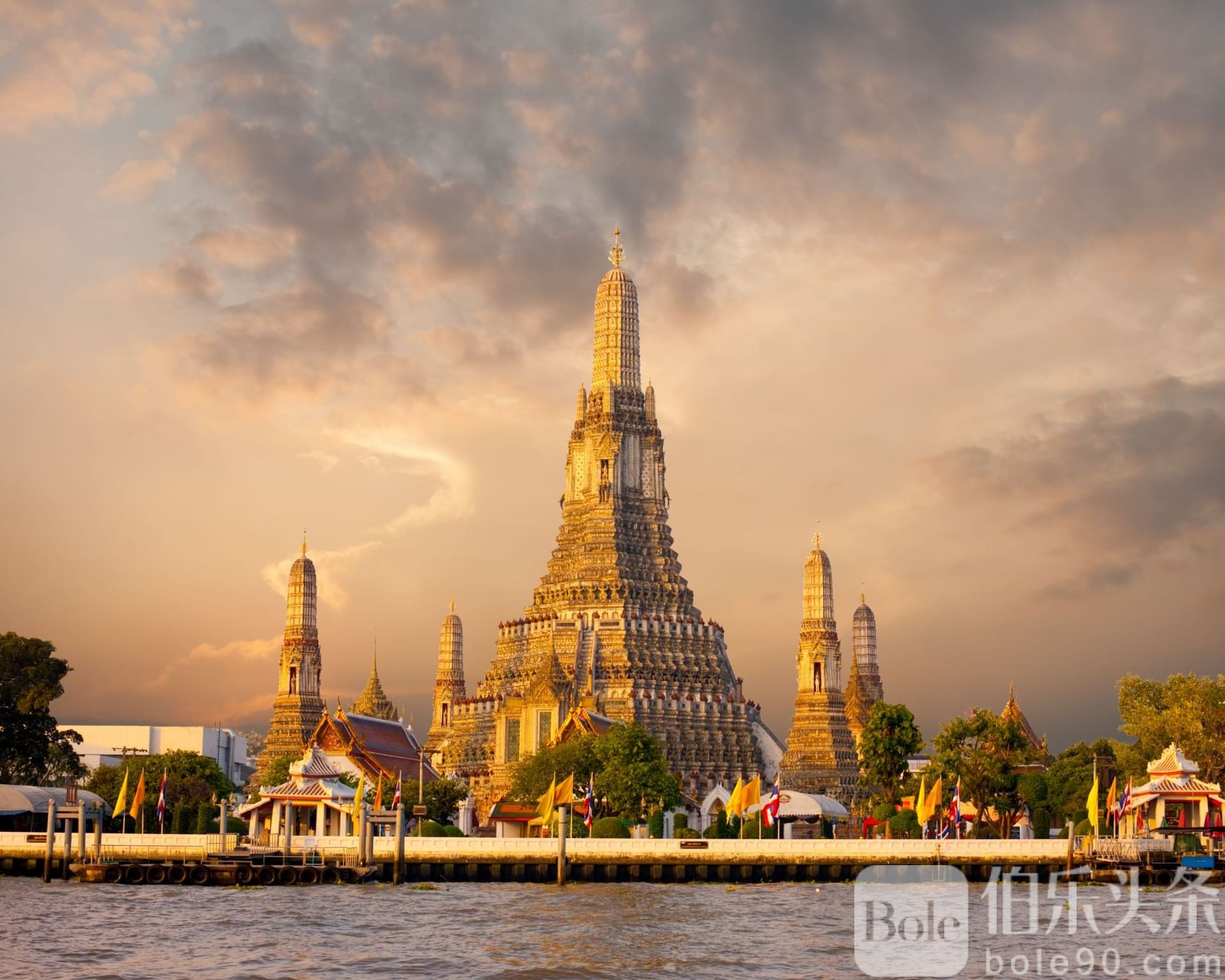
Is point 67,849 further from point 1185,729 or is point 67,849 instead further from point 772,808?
point 1185,729

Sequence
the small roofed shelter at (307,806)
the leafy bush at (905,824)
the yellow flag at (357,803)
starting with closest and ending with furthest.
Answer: the yellow flag at (357,803) < the small roofed shelter at (307,806) < the leafy bush at (905,824)

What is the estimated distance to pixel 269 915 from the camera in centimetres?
6688

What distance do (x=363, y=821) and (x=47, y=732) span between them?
1462 inches

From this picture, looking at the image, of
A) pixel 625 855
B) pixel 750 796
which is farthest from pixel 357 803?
pixel 750 796

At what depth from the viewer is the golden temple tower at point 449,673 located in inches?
6344

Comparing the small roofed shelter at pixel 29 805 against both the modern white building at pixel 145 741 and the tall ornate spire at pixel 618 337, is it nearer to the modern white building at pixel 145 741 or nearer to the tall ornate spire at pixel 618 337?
the tall ornate spire at pixel 618 337

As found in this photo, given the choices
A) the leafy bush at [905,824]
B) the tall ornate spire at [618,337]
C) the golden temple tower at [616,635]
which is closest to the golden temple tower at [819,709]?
the golden temple tower at [616,635]

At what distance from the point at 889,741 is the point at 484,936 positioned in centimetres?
5168

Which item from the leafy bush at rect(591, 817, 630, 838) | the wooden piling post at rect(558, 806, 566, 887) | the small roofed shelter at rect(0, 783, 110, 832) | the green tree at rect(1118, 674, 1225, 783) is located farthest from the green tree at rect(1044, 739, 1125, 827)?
the small roofed shelter at rect(0, 783, 110, 832)

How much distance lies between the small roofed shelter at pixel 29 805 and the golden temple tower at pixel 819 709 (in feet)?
187

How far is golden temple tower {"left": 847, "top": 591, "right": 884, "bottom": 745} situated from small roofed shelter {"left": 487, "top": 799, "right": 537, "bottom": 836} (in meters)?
66.2

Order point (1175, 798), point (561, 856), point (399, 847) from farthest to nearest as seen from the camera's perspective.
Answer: point (1175, 798) → point (561, 856) → point (399, 847)

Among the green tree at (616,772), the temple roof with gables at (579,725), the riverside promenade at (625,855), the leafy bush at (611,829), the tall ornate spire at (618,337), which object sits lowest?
the riverside promenade at (625,855)

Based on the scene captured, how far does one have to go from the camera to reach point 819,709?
150 metres
